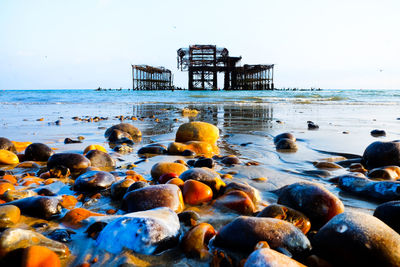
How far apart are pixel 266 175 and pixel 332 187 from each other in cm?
56

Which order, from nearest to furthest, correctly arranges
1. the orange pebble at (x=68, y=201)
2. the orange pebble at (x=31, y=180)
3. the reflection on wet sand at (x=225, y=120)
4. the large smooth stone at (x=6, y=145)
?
the orange pebble at (x=68, y=201) < the orange pebble at (x=31, y=180) < the large smooth stone at (x=6, y=145) < the reflection on wet sand at (x=225, y=120)

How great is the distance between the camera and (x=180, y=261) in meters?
1.23

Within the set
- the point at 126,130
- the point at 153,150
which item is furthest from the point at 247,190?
the point at 126,130

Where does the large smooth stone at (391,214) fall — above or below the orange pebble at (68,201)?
above

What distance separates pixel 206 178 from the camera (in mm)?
2088

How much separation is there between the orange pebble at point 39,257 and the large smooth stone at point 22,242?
0.30 feet

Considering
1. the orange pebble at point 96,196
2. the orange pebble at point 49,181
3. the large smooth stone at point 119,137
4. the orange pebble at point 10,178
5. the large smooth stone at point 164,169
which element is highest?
the large smooth stone at point 119,137

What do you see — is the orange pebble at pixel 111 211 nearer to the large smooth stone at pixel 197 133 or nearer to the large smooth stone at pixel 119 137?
the large smooth stone at pixel 197 133

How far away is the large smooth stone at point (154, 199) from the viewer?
1705 millimetres

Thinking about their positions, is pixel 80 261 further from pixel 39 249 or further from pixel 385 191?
pixel 385 191

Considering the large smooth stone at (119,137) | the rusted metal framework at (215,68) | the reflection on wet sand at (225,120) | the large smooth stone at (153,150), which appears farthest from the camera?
the rusted metal framework at (215,68)

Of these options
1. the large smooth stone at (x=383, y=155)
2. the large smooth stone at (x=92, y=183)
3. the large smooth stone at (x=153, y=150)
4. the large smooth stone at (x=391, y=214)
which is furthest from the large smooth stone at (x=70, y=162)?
the large smooth stone at (x=383, y=155)

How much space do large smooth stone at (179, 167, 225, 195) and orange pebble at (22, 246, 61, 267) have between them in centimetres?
111

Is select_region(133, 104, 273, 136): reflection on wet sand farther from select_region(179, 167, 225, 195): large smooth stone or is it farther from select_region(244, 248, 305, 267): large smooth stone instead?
select_region(244, 248, 305, 267): large smooth stone
